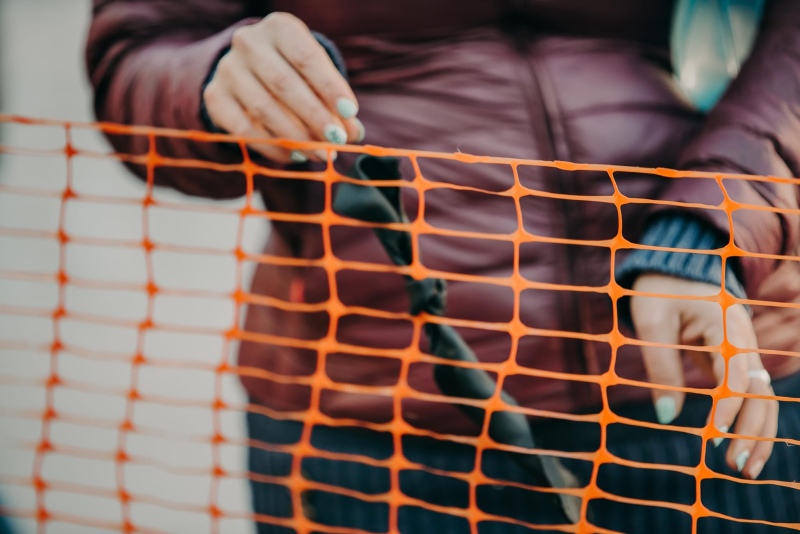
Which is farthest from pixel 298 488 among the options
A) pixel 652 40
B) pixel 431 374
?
pixel 652 40

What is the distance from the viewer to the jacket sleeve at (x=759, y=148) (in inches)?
14.4

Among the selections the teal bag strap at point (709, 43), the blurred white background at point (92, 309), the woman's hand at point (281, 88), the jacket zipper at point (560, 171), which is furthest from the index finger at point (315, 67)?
the blurred white background at point (92, 309)

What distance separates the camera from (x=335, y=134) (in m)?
0.36

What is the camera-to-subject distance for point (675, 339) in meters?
0.37

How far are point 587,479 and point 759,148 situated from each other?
0.24 m

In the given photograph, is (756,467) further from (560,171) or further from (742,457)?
(560,171)

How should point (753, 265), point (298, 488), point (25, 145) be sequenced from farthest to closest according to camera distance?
1. point (25, 145)
2. point (298, 488)
3. point (753, 265)

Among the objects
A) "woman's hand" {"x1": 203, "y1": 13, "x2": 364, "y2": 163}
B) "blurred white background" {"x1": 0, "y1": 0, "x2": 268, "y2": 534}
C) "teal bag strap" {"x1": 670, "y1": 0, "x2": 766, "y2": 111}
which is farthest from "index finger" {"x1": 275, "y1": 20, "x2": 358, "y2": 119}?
"blurred white background" {"x1": 0, "y1": 0, "x2": 268, "y2": 534}

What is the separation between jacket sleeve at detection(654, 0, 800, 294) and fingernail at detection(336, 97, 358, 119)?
192 millimetres

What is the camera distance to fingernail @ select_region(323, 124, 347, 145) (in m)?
0.36

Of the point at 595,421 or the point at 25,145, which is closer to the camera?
the point at 595,421

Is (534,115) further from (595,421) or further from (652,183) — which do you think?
(595,421)

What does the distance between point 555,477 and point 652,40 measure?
0.98 ft

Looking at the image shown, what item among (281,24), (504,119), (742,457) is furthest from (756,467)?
(281,24)
